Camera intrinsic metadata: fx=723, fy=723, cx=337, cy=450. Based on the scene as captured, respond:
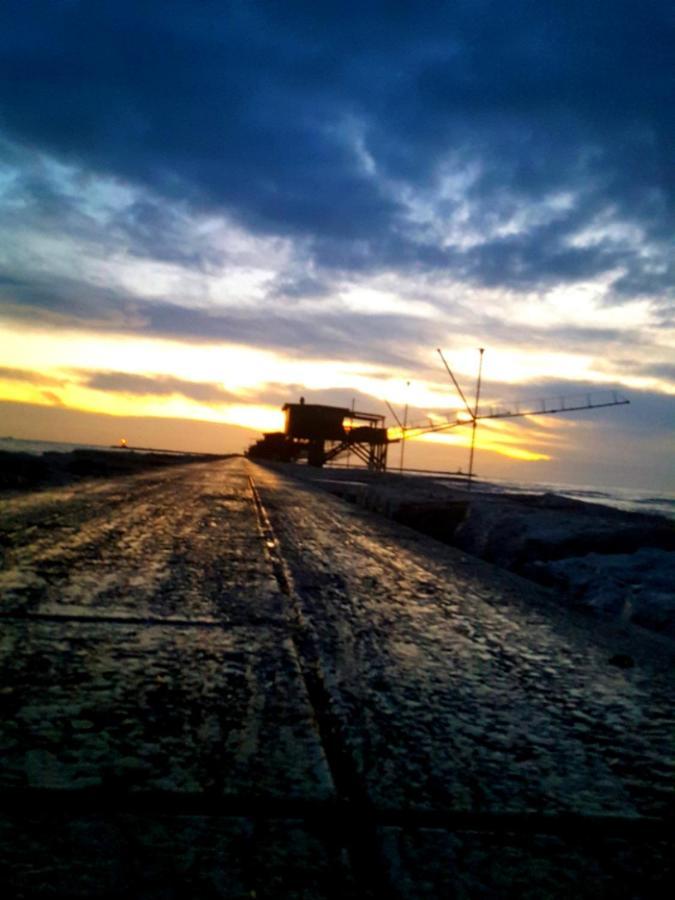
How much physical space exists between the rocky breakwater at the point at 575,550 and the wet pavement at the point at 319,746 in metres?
0.47

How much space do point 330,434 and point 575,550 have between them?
48023 mm

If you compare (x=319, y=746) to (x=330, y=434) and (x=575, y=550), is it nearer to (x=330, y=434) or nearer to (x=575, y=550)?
(x=575, y=550)

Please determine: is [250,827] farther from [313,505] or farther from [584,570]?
[313,505]

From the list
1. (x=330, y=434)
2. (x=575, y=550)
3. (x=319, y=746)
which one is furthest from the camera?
(x=330, y=434)

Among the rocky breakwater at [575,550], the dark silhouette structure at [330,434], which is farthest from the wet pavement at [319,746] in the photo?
the dark silhouette structure at [330,434]

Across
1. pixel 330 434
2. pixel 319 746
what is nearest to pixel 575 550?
pixel 319 746

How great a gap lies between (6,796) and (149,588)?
5.96 ft

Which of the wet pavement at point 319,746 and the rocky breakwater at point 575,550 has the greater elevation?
the rocky breakwater at point 575,550

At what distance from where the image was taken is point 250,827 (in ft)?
3.41

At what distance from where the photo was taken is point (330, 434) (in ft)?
173

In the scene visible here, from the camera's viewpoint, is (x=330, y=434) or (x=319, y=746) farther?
(x=330, y=434)

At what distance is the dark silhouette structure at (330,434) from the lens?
5284 cm

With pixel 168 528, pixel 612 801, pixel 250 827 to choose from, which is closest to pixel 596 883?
pixel 612 801

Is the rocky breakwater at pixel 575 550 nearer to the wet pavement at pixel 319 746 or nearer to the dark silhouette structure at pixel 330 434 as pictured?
the wet pavement at pixel 319 746
